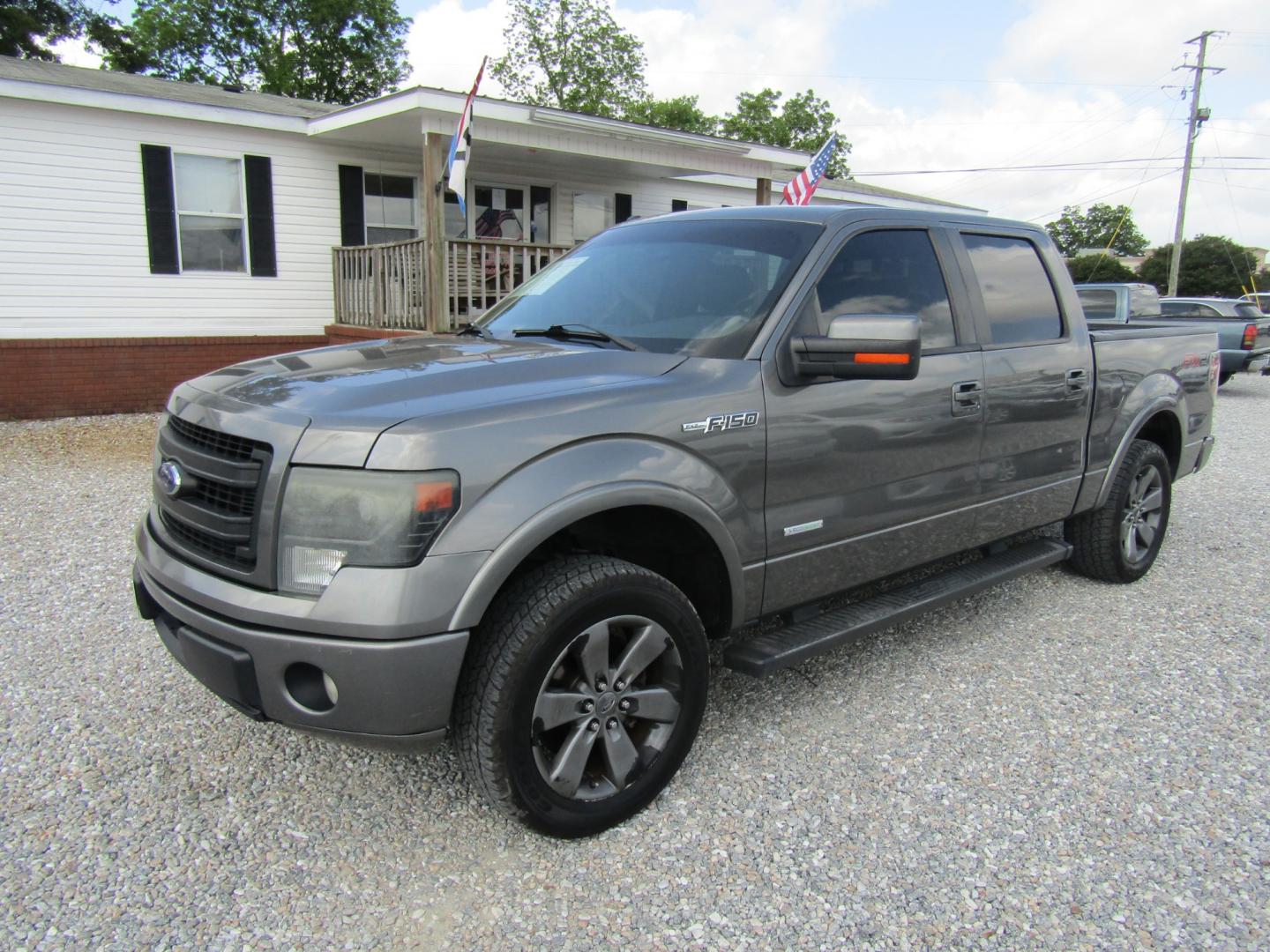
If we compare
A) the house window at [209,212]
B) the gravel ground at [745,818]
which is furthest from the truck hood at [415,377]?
the house window at [209,212]

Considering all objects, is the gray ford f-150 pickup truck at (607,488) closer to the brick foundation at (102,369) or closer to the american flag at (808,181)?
the brick foundation at (102,369)

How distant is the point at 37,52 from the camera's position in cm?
2930

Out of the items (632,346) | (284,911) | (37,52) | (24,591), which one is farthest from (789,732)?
(37,52)

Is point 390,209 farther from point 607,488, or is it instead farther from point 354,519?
point 354,519

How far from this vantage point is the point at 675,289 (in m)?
3.40

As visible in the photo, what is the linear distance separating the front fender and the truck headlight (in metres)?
0.08

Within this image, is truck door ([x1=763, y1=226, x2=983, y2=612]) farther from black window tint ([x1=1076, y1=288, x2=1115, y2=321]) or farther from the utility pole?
the utility pole

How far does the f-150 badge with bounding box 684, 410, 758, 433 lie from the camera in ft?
9.20

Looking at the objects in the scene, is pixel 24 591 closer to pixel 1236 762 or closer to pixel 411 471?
pixel 411 471

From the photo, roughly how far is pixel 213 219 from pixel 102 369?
2.34 m

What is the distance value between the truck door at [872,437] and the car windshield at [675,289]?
0.16 metres

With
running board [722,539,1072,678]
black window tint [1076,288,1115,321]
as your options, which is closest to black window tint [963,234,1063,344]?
running board [722,539,1072,678]

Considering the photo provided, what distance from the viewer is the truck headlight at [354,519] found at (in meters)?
2.28

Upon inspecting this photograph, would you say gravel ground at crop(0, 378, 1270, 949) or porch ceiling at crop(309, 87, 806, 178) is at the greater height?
porch ceiling at crop(309, 87, 806, 178)
